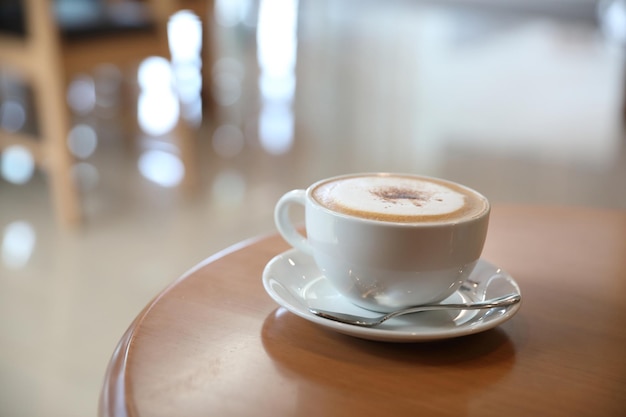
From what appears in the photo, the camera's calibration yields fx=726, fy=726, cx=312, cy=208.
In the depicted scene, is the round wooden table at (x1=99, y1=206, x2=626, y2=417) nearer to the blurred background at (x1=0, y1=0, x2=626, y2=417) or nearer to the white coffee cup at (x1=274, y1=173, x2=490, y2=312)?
the white coffee cup at (x1=274, y1=173, x2=490, y2=312)

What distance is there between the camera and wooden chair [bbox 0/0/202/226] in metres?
1.51

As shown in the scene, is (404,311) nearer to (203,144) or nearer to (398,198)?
(398,198)

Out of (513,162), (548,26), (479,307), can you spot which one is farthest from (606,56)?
(479,307)

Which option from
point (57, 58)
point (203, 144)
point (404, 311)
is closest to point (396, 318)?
point (404, 311)

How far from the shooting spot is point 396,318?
439 millimetres

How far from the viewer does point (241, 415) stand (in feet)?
1.16

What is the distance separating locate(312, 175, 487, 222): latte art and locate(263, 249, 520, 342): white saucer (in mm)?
62

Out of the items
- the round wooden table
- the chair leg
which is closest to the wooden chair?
the chair leg

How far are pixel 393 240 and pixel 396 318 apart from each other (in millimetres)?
58

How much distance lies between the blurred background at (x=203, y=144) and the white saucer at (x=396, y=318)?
23.4 inches

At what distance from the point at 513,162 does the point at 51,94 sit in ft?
4.20

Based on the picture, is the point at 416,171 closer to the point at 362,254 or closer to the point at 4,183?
the point at 4,183

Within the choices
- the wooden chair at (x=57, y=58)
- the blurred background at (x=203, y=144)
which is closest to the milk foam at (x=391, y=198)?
the blurred background at (x=203, y=144)

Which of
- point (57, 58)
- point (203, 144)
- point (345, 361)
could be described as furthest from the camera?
point (203, 144)
